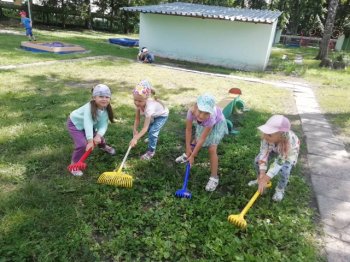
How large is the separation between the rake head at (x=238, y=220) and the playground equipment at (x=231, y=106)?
94.0 inches

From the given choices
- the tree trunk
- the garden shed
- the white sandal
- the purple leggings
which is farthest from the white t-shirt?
the tree trunk

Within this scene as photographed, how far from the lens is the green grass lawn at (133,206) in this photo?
8.35ft

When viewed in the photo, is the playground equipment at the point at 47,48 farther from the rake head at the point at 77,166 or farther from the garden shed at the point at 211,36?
the rake head at the point at 77,166

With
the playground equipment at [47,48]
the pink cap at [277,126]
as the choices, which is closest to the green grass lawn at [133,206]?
the pink cap at [277,126]

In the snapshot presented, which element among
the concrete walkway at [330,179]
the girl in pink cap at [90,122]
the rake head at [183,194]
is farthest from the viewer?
the girl in pink cap at [90,122]

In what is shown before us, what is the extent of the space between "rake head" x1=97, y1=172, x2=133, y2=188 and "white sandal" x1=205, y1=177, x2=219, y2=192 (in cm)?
85

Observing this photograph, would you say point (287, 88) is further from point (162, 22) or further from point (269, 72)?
point (162, 22)

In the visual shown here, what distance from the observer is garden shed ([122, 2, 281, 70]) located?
1273cm

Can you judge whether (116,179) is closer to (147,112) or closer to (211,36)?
(147,112)

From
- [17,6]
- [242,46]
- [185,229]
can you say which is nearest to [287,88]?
[242,46]

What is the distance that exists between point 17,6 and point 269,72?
61.1ft

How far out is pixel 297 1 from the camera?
34.8 metres

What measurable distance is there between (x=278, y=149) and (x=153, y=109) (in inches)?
61.5

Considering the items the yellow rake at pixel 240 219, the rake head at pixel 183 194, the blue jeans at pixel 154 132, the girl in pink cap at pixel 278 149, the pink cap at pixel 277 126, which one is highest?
the pink cap at pixel 277 126
